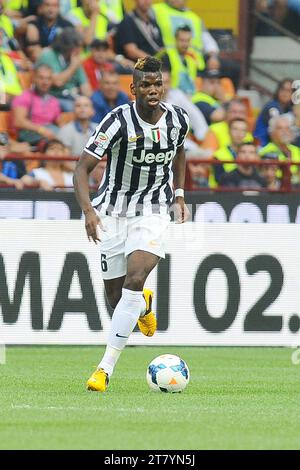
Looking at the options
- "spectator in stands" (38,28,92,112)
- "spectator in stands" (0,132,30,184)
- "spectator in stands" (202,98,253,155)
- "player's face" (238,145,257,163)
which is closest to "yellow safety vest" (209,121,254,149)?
"spectator in stands" (202,98,253,155)

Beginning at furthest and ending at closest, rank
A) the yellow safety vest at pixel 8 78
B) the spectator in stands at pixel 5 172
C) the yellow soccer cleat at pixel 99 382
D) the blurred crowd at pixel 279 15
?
the blurred crowd at pixel 279 15 < the yellow safety vest at pixel 8 78 < the spectator in stands at pixel 5 172 < the yellow soccer cleat at pixel 99 382

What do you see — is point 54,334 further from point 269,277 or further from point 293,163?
point 293,163

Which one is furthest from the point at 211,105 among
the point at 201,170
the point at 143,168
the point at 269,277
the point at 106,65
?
the point at 143,168

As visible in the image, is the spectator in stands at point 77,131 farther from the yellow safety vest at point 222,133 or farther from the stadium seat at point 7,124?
the yellow safety vest at point 222,133

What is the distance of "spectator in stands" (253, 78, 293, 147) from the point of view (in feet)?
52.5

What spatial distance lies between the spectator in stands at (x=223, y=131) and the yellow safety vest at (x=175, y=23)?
131cm

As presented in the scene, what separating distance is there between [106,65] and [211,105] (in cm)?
144

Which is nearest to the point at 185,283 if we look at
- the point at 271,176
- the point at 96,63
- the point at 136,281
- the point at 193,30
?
the point at 271,176

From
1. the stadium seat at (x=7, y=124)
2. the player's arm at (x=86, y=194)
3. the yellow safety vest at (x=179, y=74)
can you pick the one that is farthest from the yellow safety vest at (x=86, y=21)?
the player's arm at (x=86, y=194)

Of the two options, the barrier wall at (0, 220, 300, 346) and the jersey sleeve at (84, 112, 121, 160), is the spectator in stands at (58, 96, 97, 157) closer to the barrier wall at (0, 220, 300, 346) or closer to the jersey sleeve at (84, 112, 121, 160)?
the barrier wall at (0, 220, 300, 346)

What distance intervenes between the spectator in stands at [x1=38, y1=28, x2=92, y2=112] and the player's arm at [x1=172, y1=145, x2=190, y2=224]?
6120 mm

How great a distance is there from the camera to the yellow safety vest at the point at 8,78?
15000 millimetres

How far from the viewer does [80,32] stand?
16078 millimetres

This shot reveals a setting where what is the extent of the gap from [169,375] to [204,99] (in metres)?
8.11
